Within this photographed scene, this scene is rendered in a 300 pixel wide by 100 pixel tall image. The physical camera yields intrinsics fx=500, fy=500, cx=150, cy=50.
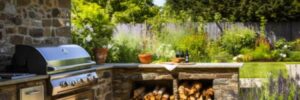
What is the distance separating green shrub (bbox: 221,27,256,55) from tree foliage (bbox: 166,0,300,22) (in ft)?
10.7

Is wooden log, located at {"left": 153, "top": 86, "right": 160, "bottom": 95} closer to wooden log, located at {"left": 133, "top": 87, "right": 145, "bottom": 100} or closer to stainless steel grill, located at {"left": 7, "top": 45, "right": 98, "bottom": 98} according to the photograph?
wooden log, located at {"left": 133, "top": 87, "right": 145, "bottom": 100}

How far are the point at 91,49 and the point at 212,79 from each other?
1.81 m

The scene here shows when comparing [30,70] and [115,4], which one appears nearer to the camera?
[30,70]

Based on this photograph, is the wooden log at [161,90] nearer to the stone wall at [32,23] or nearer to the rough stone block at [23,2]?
the stone wall at [32,23]

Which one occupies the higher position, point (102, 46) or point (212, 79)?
point (102, 46)

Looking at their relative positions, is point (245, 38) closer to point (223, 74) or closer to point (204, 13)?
point (204, 13)

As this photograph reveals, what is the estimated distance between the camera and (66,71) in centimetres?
555

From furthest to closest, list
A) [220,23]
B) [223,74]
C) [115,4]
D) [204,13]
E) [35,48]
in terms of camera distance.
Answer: [115,4] → [204,13] → [220,23] → [223,74] → [35,48]

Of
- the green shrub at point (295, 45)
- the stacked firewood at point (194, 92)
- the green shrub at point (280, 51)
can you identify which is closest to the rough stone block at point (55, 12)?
the stacked firewood at point (194, 92)

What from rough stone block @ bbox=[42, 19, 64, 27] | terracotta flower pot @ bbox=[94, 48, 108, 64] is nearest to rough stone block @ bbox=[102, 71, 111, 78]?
terracotta flower pot @ bbox=[94, 48, 108, 64]

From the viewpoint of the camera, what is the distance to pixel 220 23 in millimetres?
18234

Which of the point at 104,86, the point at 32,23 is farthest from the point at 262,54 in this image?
the point at 32,23

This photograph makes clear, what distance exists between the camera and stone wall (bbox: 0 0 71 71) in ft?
17.4

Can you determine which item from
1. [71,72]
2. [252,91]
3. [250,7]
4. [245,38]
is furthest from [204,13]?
[252,91]
